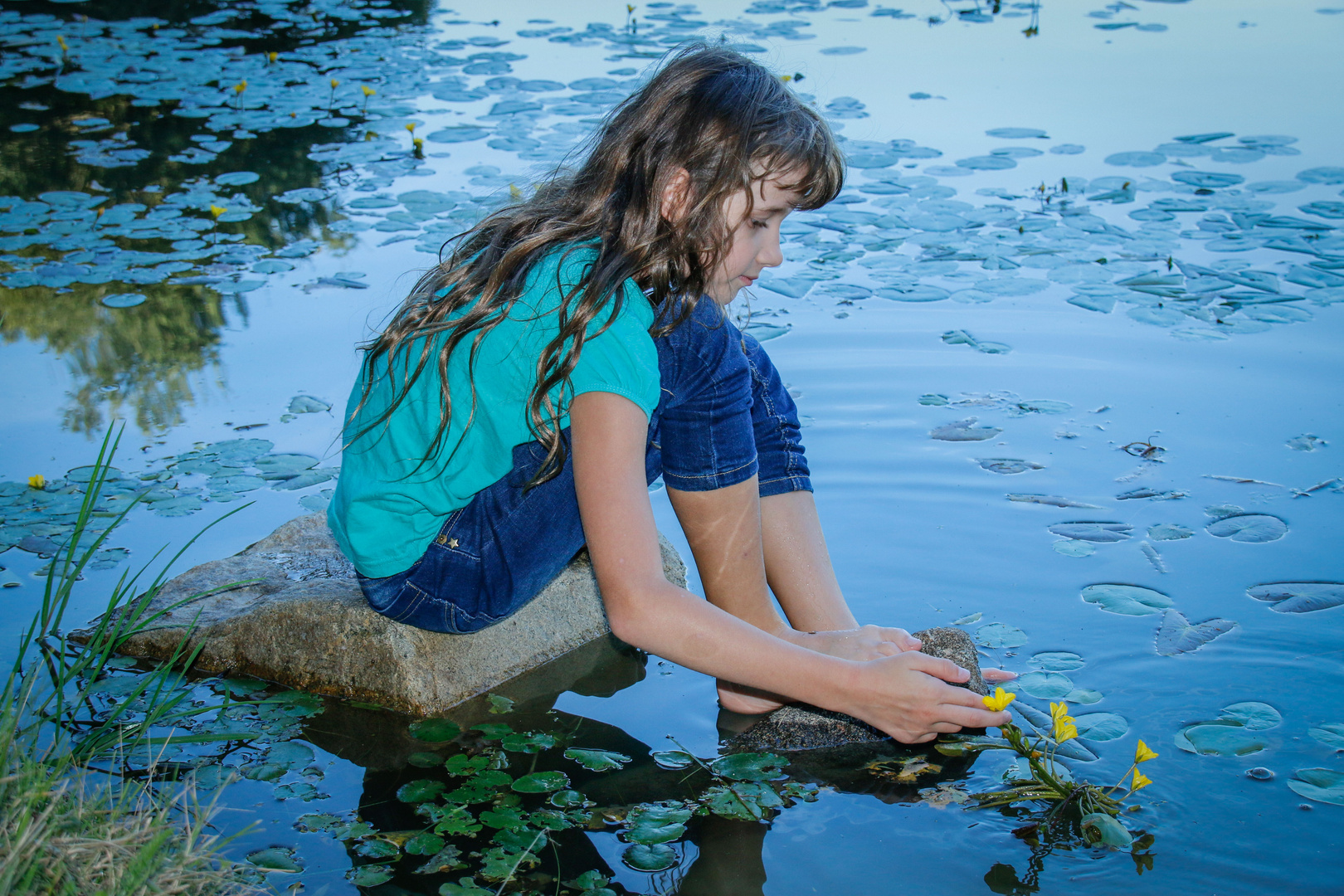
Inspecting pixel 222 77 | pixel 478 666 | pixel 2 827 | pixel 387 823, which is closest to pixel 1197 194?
pixel 478 666

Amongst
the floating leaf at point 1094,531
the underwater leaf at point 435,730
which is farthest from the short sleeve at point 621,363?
the floating leaf at point 1094,531

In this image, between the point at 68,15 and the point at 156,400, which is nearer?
the point at 156,400

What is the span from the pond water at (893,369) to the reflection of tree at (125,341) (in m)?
0.01

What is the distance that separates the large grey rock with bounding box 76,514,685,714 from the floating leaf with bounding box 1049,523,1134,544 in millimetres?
978

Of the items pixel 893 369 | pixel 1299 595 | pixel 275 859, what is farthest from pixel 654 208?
pixel 893 369

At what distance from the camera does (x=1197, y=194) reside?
4105 millimetres

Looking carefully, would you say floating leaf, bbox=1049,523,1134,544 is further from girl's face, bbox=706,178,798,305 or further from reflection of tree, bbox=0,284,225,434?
reflection of tree, bbox=0,284,225,434

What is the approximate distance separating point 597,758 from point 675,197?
0.84m

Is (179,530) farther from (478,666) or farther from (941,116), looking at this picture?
(941,116)

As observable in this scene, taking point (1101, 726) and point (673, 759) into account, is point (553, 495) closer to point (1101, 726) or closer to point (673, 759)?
point (673, 759)

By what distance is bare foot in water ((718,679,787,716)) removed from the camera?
1.84m

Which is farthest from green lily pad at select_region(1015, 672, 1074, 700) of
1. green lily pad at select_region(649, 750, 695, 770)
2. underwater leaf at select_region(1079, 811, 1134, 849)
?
green lily pad at select_region(649, 750, 695, 770)

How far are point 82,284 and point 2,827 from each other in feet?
9.54

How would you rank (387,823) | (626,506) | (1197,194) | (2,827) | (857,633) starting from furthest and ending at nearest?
1. (1197,194)
2. (857,633)
3. (387,823)
4. (626,506)
5. (2,827)
